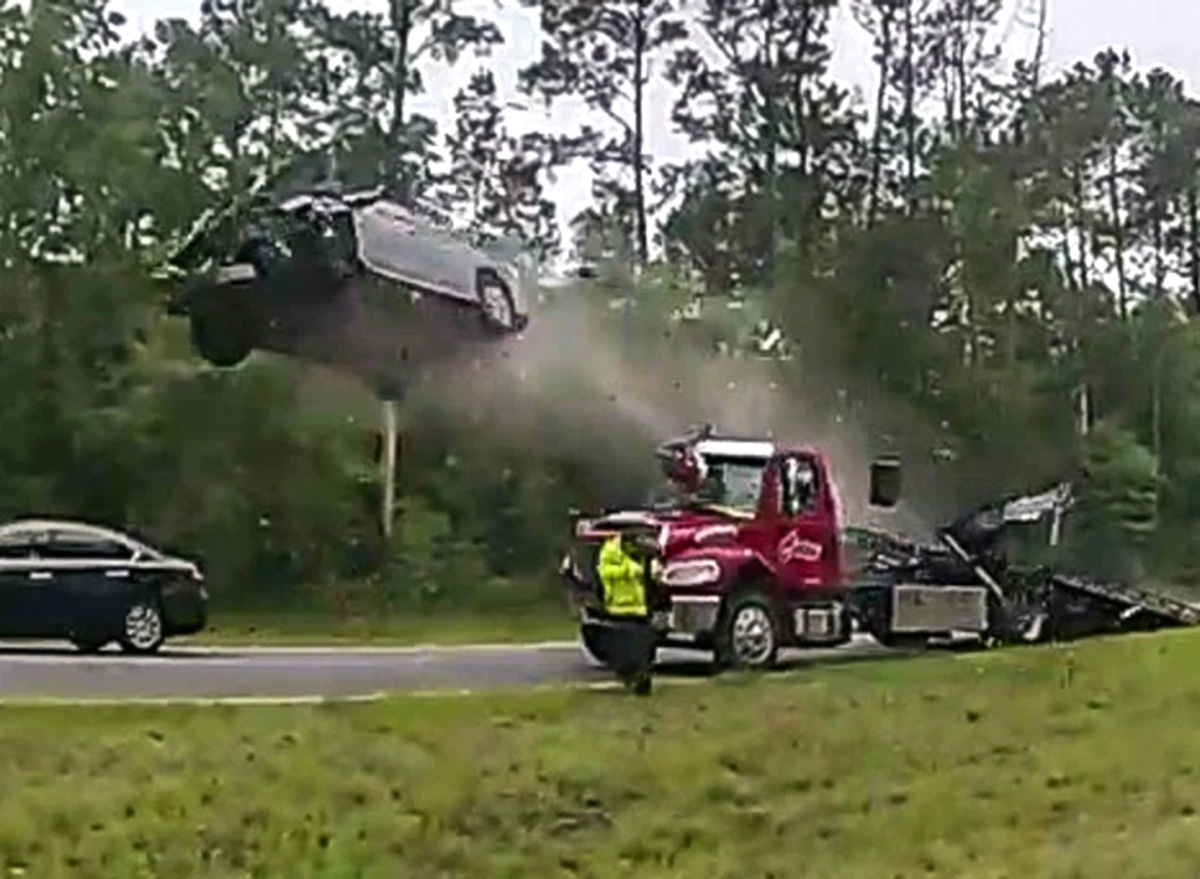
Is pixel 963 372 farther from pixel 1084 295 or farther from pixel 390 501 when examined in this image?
pixel 390 501

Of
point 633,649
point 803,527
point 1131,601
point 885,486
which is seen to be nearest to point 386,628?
point 885,486

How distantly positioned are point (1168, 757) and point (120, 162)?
21.3 meters

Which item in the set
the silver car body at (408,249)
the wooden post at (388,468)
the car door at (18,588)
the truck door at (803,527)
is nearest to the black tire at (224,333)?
the silver car body at (408,249)

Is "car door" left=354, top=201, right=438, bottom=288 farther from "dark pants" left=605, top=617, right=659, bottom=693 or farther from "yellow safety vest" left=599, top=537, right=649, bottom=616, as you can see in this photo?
"dark pants" left=605, top=617, right=659, bottom=693

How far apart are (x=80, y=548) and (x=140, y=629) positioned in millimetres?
920

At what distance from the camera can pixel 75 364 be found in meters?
30.9

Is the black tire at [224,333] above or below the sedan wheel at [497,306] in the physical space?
below

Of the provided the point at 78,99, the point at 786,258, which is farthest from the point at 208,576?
the point at 786,258

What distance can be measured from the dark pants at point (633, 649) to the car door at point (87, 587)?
5167 millimetres

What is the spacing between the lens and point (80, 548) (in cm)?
1966

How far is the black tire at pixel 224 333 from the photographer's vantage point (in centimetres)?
2070

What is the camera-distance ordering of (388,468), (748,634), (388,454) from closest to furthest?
(748,634) < (388,454) < (388,468)

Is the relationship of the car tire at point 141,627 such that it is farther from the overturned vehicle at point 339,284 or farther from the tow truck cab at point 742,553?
the tow truck cab at point 742,553

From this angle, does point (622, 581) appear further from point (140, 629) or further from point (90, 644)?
point (90, 644)
